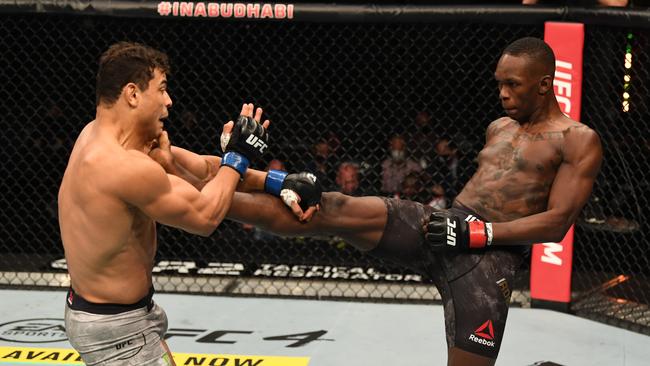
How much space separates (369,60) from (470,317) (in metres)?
3.90

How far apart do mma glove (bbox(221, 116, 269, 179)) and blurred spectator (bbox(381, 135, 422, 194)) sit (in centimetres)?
346

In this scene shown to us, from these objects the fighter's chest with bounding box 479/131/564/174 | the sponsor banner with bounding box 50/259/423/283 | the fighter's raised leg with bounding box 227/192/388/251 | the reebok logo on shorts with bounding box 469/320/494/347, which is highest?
the fighter's chest with bounding box 479/131/564/174

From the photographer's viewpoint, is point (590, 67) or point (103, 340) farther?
point (590, 67)

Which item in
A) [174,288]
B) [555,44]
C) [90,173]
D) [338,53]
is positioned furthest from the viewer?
[338,53]

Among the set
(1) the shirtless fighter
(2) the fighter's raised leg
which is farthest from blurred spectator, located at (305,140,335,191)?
(1) the shirtless fighter

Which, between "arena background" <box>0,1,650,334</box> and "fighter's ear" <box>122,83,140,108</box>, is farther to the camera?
"arena background" <box>0,1,650,334</box>

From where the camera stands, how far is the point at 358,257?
6.23m

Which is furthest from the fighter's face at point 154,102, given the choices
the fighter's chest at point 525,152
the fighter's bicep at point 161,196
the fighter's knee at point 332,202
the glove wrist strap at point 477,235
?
the fighter's chest at point 525,152

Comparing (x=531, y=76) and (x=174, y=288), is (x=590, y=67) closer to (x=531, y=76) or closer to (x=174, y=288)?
(x=531, y=76)

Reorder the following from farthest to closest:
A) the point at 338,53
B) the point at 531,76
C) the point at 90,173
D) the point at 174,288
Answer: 1. the point at 338,53
2. the point at 174,288
3. the point at 531,76
4. the point at 90,173

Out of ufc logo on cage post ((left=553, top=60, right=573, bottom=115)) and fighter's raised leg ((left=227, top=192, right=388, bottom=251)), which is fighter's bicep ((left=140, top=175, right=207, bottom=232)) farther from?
ufc logo on cage post ((left=553, top=60, right=573, bottom=115))

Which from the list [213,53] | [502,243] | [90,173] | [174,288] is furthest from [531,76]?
[213,53]

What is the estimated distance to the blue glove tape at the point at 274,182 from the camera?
3164 mm

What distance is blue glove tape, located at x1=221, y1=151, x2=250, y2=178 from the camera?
113 inches
